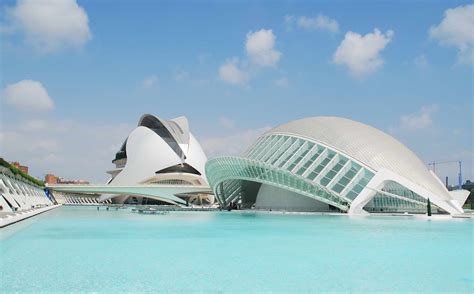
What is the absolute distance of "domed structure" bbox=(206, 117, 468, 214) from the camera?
3719cm

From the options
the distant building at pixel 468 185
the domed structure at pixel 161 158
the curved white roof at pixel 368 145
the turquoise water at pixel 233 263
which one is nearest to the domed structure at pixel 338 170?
the curved white roof at pixel 368 145

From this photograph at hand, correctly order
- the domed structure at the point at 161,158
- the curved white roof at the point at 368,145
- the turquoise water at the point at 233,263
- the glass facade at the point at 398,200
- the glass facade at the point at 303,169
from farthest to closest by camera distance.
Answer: the domed structure at the point at 161,158, the curved white roof at the point at 368,145, the glass facade at the point at 303,169, the glass facade at the point at 398,200, the turquoise water at the point at 233,263

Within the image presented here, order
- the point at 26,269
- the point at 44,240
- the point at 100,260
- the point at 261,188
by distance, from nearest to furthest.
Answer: the point at 26,269 → the point at 100,260 → the point at 44,240 → the point at 261,188

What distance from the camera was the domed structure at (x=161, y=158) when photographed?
87.3m

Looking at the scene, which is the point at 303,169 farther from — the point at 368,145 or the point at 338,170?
the point at 368,145

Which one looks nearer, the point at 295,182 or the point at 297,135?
the point at 295,182

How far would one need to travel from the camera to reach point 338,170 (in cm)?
3853

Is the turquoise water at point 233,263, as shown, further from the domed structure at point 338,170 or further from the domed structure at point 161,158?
the domed structure at point 161,158

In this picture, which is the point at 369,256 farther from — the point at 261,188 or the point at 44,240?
the point at 261,188

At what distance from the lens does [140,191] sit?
258ft

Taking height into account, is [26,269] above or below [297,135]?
below

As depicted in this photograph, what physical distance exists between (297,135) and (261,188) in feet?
29.5

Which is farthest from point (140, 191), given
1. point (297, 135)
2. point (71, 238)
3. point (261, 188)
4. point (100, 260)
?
point (100, 260)

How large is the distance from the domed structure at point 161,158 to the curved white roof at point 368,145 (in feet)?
139
